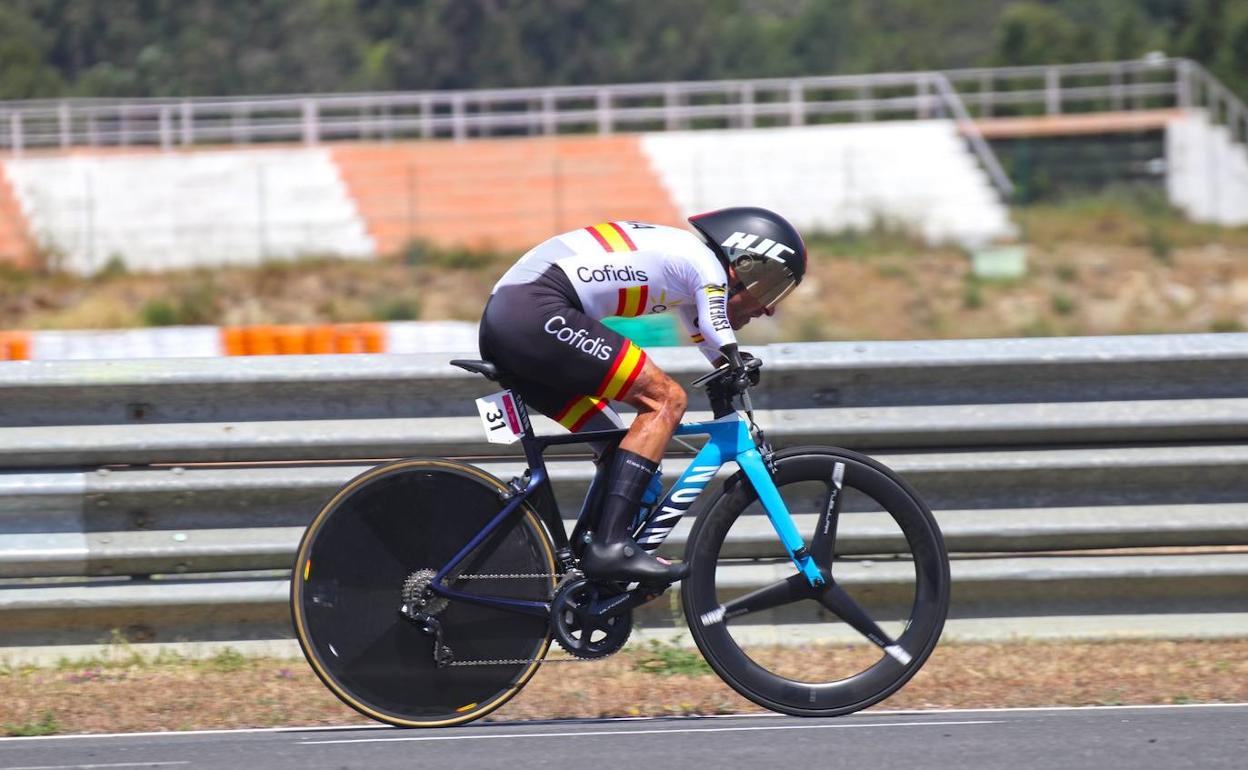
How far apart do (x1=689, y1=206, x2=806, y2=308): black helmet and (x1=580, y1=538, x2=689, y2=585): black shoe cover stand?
87 cm

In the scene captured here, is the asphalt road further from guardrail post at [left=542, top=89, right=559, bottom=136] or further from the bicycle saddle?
guardrail post at [left=542, top=89, right=559, bottom=136]

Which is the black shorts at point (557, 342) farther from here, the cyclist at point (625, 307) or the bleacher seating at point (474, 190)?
the bleacher seating at point (474, 190)

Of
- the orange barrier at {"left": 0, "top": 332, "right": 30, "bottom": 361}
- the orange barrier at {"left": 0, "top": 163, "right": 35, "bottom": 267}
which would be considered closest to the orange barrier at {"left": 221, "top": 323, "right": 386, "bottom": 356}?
the orange barrier at {"left": 0, "top": 332, "right": 30, "bottom": 361}

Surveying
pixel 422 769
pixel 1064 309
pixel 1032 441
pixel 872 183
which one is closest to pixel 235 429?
pixel 422 769

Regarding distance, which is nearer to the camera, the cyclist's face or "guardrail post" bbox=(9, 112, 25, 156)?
the cyclist's face

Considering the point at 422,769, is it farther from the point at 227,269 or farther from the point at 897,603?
the point at 227,269

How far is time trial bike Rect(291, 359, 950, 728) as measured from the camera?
544cm

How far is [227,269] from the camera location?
998 inches

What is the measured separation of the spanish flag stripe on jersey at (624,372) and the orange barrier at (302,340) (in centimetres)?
688

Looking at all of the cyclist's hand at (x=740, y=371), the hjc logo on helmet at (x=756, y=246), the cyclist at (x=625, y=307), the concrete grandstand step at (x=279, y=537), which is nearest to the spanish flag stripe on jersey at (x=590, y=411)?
the cyclist at (x=625, y=307)

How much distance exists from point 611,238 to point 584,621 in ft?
3.85

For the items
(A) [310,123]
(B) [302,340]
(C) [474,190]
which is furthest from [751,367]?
(A) [310,123]

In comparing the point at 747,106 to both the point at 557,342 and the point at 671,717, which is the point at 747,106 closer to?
the point at 671,717

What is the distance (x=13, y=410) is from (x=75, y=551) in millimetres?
582
